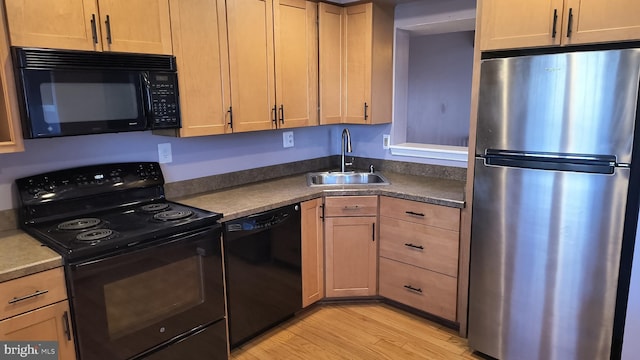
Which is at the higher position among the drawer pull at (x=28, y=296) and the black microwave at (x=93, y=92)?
the black microwave at (x=93, y=92)

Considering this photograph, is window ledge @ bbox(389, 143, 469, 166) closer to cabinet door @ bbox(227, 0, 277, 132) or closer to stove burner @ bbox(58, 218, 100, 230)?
cabinet door @ bbox(227, 0, 277, 132)

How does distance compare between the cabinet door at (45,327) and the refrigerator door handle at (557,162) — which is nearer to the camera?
the cabinet door at (45,327)

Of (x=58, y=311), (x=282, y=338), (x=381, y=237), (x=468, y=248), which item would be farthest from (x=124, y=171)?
(x=468, y=248)

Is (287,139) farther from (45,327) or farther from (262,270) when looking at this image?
(45,327)

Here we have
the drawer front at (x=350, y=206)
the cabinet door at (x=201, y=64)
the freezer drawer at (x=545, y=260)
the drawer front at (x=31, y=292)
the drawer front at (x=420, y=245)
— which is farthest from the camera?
the drawer front at (x=350, y=206)

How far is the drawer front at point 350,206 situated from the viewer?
9.37 ft

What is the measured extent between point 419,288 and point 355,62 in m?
1.69

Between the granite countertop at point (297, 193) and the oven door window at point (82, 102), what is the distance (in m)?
0.64

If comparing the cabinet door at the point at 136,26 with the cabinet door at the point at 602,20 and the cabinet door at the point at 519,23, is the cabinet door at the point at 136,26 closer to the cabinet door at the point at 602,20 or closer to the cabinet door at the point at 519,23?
the cabinet door at the point at 519,23

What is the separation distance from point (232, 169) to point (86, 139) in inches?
38.3

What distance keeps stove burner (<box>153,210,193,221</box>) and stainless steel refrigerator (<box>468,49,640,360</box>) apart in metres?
1.57

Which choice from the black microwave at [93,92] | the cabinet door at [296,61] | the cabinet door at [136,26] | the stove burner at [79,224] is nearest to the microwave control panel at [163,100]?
the black microwave at [93,92]

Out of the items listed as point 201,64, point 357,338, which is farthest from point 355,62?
point 357,338

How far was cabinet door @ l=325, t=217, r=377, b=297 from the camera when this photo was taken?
2904 millimetres
